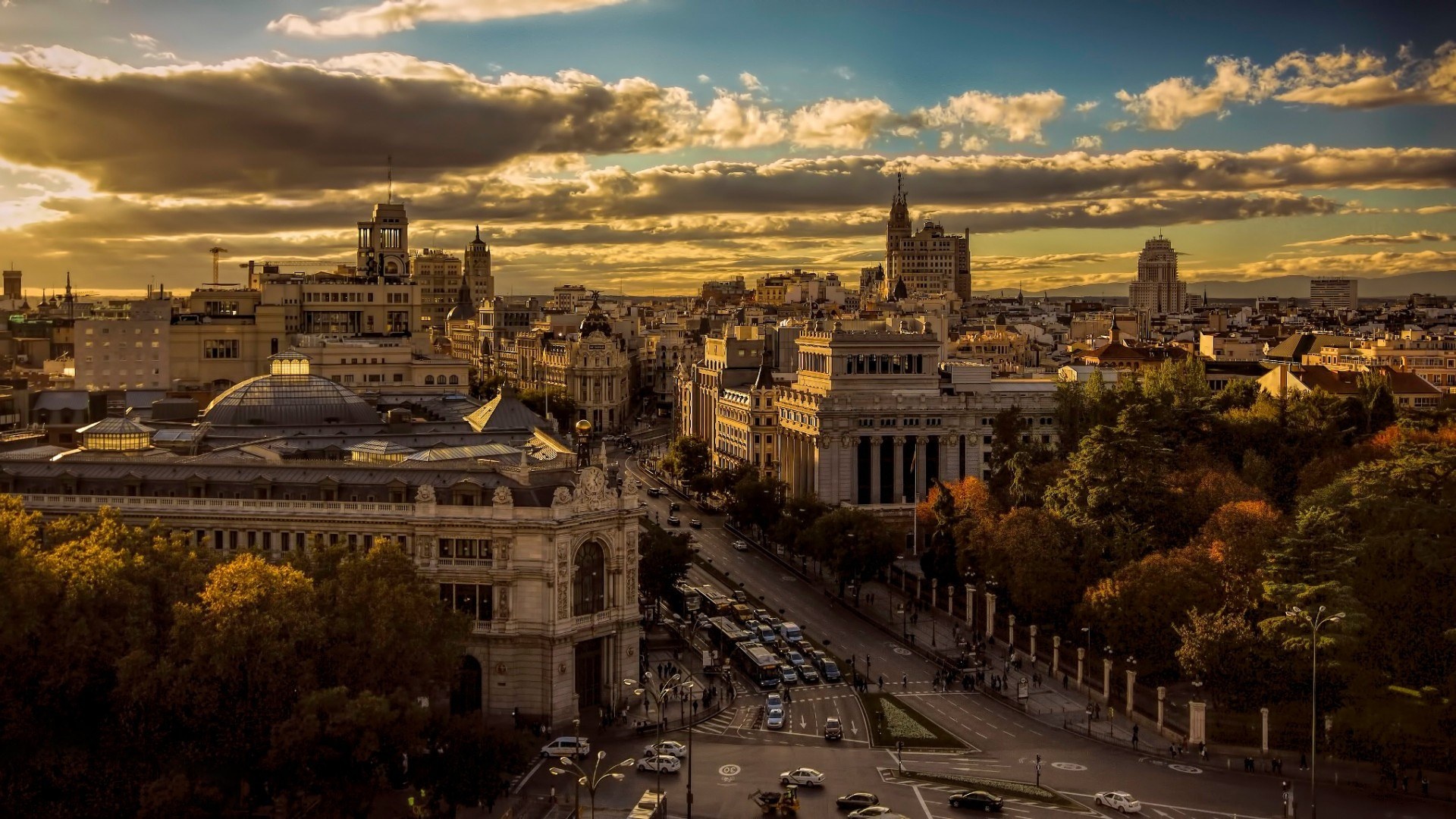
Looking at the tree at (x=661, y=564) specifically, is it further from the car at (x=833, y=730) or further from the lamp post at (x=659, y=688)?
the car at (x=833, y=730)

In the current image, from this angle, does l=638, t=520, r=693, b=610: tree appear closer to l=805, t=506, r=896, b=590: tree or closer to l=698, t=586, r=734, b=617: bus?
l=698, t=586, r=734, b=617: bus

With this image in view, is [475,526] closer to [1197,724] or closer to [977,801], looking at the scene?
[977,801]

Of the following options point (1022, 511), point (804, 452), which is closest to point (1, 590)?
point (1022, 511)

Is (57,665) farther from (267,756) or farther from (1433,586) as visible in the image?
(1433,586)

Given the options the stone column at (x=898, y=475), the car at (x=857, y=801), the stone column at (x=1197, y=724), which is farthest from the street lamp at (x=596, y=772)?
the stone column at (x=898, y=475)

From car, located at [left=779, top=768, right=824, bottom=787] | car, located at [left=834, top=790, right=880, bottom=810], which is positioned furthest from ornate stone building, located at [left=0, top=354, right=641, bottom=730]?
car, located at [left=834, top=790, right=880, bottom=810]

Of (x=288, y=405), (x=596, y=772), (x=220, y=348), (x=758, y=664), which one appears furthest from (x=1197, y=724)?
(x=220, y=348)

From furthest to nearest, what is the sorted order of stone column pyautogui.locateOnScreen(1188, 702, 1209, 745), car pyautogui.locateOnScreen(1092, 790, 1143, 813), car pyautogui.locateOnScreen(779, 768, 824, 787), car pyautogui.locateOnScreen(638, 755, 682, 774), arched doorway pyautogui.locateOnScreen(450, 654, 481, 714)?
arched doorway pyautogui.locateOnScreen(450, 654, 481, 714)
stone column pyautogui.locateOnScreen(1188, 702, 1209, 745)
car pyautogui.locateOnScreen(638, 755, 682, 774)
car pyautogui.locateOnScreen(779, 768, 824, 787)
car pyautogui.locateOnScreen(1092, 790, 1143, 813)
